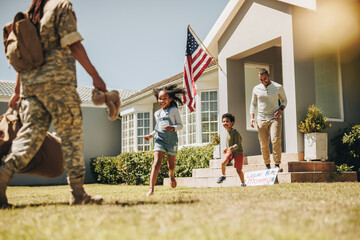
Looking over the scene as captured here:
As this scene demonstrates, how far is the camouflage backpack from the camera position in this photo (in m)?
4.06

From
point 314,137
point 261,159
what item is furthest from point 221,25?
point 314,137

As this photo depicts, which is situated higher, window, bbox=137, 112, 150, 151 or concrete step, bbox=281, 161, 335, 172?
window, bbox=137, 112, 150, 151

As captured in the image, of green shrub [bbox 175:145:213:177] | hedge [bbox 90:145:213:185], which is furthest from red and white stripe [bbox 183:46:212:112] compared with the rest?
hedge [bbox 90:145:213:185]

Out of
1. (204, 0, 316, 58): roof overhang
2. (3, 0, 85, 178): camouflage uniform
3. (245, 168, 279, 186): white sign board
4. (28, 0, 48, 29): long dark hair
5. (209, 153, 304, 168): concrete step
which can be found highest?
(204, 0, 316, 58): roof overhang

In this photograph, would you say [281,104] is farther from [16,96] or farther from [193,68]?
[16,96]

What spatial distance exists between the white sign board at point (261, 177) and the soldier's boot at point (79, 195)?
461 cm

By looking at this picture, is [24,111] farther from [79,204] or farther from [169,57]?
[169,57]

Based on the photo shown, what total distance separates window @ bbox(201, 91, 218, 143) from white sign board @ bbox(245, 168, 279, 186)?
553 centimetres

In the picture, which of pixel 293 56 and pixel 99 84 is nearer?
pixel 99 84

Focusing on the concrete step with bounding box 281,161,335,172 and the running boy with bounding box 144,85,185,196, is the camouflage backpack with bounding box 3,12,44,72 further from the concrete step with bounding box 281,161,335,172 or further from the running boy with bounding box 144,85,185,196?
the concrete step with bounding box 281,161,335,172

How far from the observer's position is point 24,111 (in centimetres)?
420

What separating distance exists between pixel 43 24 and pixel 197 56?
761 centimetres

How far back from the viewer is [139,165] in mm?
15344

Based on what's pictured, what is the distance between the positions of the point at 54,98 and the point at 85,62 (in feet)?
1.63
